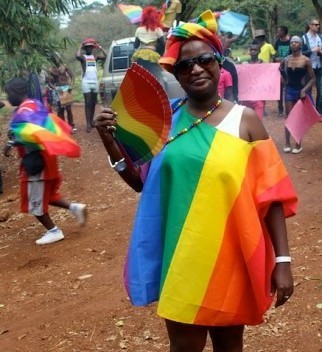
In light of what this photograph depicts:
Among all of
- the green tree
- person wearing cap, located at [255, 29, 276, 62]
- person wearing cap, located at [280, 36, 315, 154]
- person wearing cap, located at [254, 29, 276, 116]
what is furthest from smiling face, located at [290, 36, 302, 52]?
the green tree

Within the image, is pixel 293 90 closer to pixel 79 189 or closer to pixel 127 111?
pixel 79 189

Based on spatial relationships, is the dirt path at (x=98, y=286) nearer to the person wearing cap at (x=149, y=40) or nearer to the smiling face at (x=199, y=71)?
the smiling face at (x=199, y=71)

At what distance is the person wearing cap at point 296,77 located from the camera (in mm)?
9156

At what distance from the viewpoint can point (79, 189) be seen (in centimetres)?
878

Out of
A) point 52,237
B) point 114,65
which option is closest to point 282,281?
point 52,237

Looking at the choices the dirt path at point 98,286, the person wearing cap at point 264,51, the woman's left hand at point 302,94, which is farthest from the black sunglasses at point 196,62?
the person wearing cap at point 264,51

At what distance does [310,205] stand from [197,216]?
4452 mm

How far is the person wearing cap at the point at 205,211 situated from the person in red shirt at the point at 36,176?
3679mm

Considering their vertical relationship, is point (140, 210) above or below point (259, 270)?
above

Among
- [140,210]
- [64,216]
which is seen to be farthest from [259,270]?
[64,216]

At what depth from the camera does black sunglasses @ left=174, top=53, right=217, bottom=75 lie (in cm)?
246

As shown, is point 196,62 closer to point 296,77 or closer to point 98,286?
point 98,286

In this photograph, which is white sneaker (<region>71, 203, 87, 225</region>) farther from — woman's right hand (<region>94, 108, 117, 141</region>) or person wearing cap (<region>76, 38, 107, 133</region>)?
person wearing cap (<region>76, 38, 107, 133</region>)

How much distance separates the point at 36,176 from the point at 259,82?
5.50 metres
